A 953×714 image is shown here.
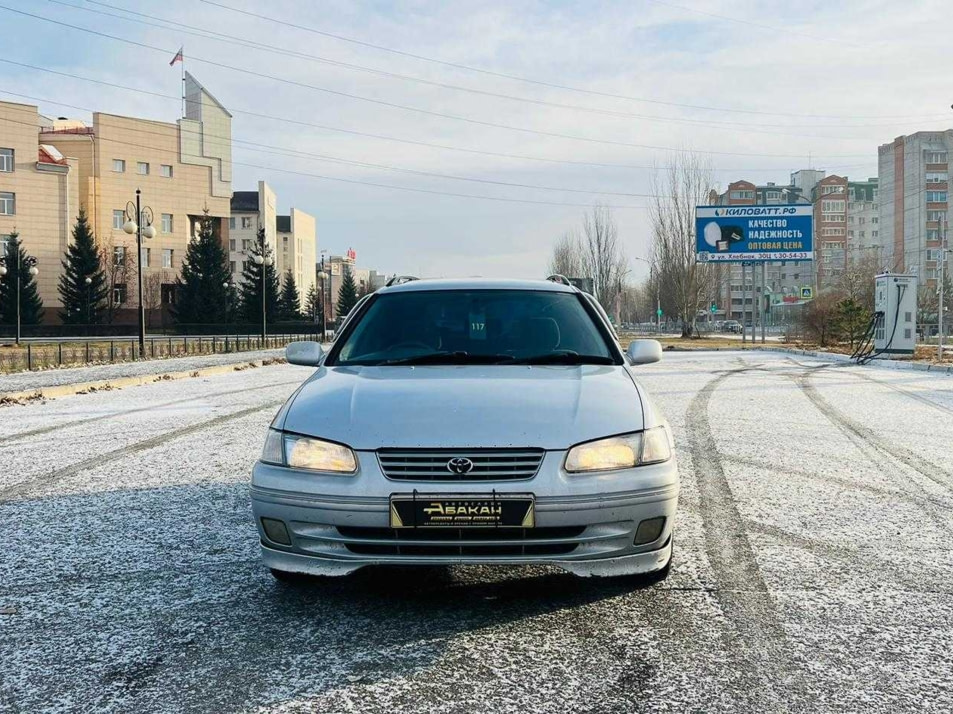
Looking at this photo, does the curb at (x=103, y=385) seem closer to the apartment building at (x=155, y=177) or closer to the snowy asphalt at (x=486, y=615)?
the snowy asphalt at (x=486, y=615)

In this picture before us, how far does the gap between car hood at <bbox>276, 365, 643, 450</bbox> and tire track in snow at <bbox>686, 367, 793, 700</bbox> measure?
0.90 m

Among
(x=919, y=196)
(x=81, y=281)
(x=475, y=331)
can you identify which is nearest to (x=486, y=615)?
(x=475, y=331)


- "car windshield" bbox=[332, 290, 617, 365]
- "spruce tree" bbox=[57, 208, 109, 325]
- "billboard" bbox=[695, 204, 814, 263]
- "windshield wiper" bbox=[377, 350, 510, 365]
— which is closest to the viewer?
"windshield wiper" bbox=[377, 350, 510, 365]

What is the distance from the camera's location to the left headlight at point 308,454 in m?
3.38

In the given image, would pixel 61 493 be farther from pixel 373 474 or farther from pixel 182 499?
pixel 373 474

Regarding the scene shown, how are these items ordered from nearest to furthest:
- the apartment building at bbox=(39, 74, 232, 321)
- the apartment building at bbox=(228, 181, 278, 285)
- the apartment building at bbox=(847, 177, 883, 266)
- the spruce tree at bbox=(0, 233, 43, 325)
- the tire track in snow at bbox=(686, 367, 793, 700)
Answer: the tire track in snow at bbox=(686, 367, 793, 700), the spruce tree at bbox=(0, 233, 43, 325), the apartment building at bbox=(39, 74, 232, 321), the apartment building at bbox=(228, 181, 278, 285), the apartment building at bbox=(847, 177, 883, 266)

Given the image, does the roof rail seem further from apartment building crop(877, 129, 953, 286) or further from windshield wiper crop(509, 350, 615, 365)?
apartment building crop(877, 129, 953, 286)

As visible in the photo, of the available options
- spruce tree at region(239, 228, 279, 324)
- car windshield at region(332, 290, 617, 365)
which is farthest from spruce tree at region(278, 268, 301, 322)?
car windshield at region(332, 290, 617, 365)

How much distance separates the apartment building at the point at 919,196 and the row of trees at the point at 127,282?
64.6m

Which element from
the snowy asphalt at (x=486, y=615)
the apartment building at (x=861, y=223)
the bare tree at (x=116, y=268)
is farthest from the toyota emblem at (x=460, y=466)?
the apartment building at (x=861, y=223)

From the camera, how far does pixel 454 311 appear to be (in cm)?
491

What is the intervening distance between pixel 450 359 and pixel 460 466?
121cm

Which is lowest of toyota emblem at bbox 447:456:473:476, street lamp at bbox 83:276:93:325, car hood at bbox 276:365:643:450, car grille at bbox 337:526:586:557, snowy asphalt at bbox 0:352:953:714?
snowy asphalt at bbox 0:352:953:714

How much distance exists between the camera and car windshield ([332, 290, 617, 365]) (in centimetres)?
449
